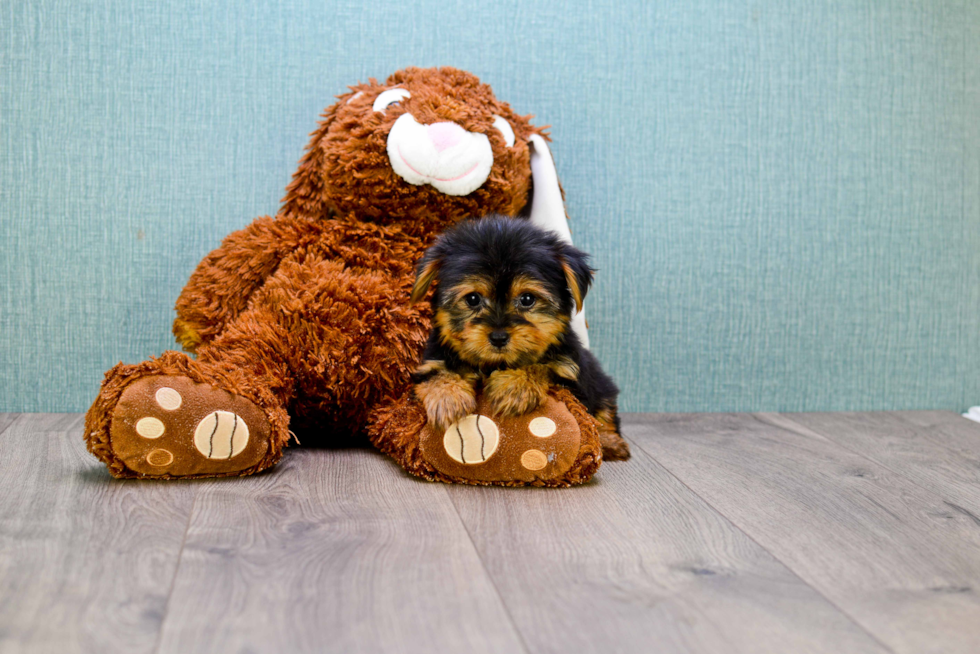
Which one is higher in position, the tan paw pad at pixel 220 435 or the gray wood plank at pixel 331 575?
the tan paw pad at pixel 220 435

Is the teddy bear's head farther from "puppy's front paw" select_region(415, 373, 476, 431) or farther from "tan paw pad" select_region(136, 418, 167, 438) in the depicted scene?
"tan paw pad" select_region(136, 418, 167, 438)

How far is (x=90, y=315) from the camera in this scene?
7.73 ft

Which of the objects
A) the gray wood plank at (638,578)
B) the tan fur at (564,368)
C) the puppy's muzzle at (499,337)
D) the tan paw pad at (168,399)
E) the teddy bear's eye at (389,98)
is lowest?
the gray wood plank at (638,578)

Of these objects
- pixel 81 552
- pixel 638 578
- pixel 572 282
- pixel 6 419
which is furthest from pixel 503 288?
pixel 6 419

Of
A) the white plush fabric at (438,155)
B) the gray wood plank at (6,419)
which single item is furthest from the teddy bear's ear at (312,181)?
the gray wood plank at (6,419)

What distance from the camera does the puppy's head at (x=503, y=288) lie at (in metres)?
1.62

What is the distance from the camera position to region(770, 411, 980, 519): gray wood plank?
1.89m

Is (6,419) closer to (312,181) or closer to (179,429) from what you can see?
(179,429)

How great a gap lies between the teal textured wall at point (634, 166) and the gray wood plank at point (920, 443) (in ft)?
0.37

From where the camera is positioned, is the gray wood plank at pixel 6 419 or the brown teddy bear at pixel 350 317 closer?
the brown teddy bear at pixel 350 317

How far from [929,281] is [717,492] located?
1.40m

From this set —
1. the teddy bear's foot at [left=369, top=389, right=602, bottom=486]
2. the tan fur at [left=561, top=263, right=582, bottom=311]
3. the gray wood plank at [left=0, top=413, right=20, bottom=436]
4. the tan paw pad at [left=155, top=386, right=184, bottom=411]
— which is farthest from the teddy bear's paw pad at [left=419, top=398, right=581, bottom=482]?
the gray wood plank at [left=0, top=413, right=20, bottom=436]

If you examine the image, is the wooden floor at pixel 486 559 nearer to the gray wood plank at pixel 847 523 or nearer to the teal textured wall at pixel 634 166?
the gray wood plank at pixel 847 523

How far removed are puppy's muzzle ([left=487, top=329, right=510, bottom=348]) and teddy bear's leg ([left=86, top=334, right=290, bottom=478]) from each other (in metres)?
0.52
